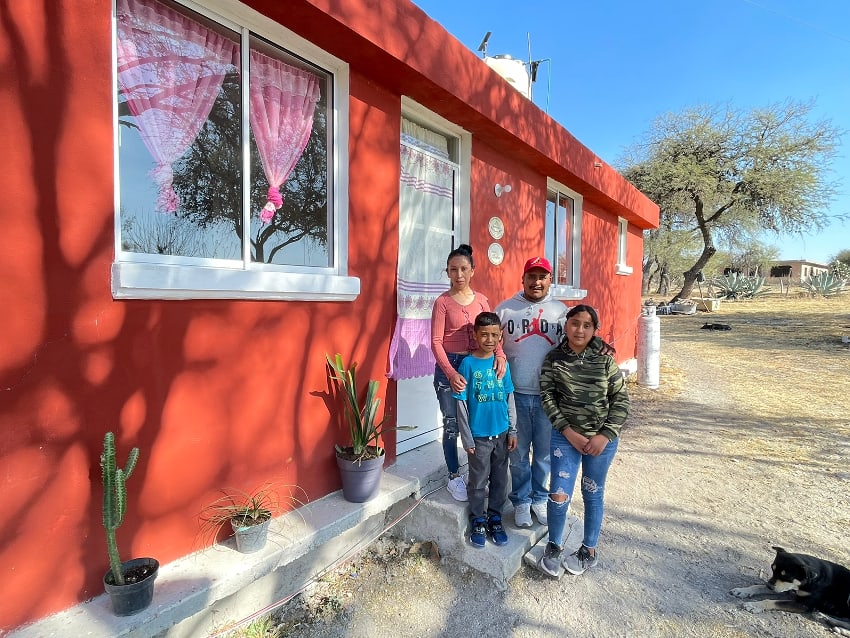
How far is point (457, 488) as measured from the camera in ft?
10.6

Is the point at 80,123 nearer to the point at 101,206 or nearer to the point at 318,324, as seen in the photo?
the point at 101,206

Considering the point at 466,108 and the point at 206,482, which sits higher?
the point at 466,108

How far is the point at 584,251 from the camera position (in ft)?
25.1

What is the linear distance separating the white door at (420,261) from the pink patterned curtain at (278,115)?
1.04 m

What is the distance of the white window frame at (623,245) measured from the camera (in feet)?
30.9

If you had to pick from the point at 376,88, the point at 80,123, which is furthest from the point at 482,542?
the point at 376,88

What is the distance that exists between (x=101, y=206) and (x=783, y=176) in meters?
24.3

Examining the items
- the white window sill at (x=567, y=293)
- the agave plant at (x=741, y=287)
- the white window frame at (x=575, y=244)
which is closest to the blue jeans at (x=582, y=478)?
the white window sill at (x=567, y=293)

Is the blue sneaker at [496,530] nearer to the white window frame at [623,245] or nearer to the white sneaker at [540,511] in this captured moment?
the white sneaker at [540,511]

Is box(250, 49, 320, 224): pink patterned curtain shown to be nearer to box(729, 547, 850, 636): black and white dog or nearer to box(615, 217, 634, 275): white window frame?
box(729, 547, 850, 636): black and white dog

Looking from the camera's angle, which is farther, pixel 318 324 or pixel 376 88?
pixel 376 88

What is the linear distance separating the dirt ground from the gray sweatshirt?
122 cm

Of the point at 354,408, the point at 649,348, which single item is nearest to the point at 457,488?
the point at 354,408

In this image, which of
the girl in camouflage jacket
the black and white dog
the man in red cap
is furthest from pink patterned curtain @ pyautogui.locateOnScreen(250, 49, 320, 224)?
the black and white dog
